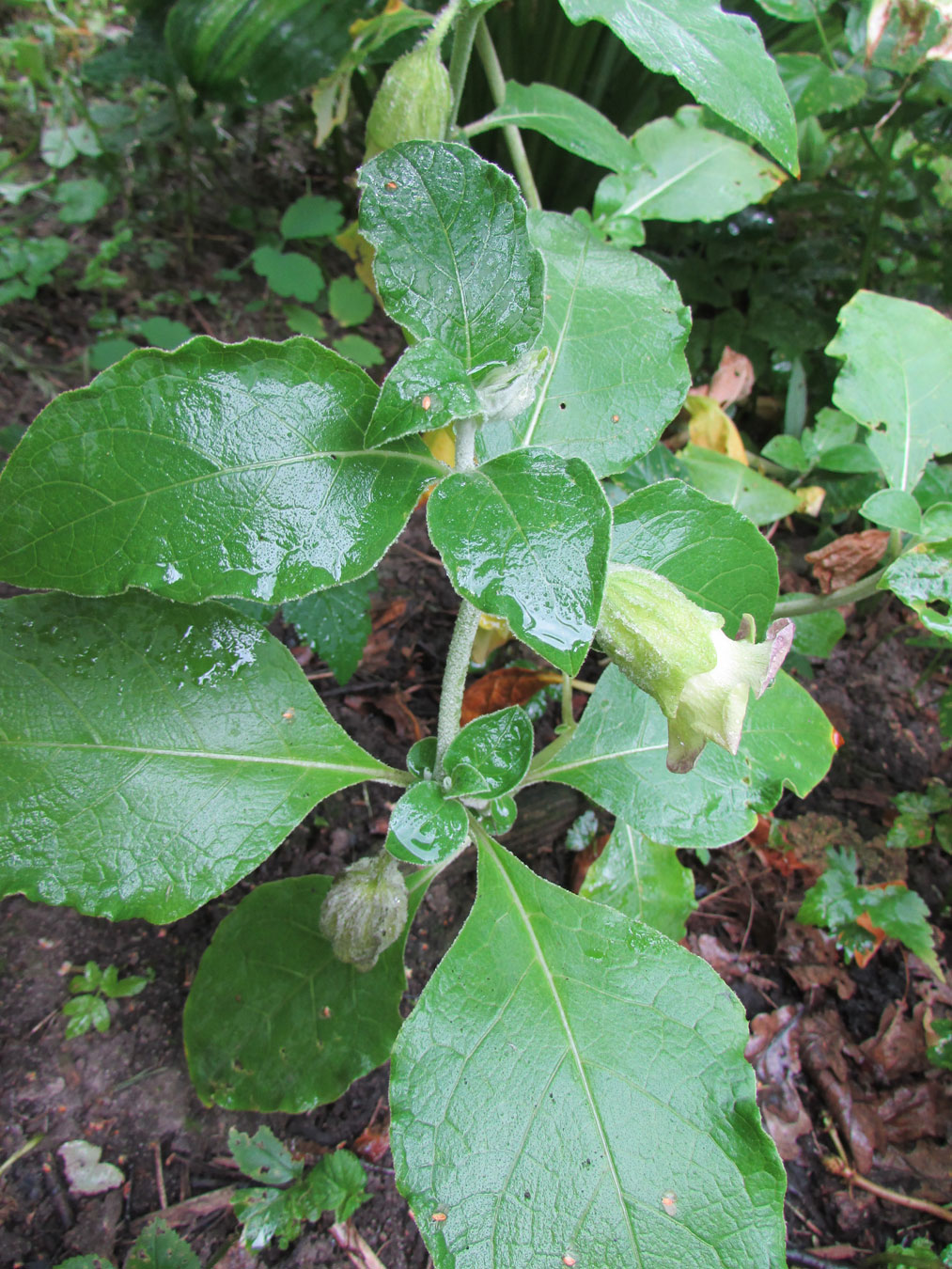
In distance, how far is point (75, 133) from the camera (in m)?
2.39

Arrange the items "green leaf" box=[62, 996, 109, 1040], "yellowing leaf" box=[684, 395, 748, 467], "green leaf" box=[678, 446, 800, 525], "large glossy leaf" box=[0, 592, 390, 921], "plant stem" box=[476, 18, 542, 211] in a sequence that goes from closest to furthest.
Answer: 1. "large glossy leaf" box=[0, 592, 390, 921]
2. "green leaf" box=[62, 996, 109, 1040]
3. "plant stem" box=[476, 18, 542, 211]
4. "green leaf" box=[678, 446, 800, 525]
5. "yellowing leaf" box=[684, 395, 748, 467]

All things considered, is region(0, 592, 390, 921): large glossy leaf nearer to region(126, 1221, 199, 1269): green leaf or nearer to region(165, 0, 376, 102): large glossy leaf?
region(126, 1221, 199, 1269): green leaf

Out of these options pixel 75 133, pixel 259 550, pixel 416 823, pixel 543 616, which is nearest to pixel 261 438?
pixel 259 550

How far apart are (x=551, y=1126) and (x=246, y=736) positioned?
573 mm

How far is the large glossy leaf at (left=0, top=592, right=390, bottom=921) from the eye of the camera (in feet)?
2.95

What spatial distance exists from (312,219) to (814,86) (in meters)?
1.23

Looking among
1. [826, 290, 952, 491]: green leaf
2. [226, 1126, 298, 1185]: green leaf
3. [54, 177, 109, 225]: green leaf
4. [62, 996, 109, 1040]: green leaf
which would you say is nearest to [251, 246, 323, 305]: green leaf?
[54, 177, 109, 225]: green leaf

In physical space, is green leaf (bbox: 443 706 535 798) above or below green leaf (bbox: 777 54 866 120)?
below

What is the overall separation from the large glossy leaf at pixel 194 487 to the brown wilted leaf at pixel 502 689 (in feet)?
2.53

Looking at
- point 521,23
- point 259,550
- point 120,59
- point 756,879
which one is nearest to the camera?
point 259,550

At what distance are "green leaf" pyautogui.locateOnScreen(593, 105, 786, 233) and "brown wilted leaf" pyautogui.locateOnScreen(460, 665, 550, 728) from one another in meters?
0.90

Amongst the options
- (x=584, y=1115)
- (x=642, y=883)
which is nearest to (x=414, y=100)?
(x=642, y=883)

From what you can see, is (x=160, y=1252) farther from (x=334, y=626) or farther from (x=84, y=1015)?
(x=334, y=626)

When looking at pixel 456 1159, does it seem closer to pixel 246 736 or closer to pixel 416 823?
pixel 416 823
